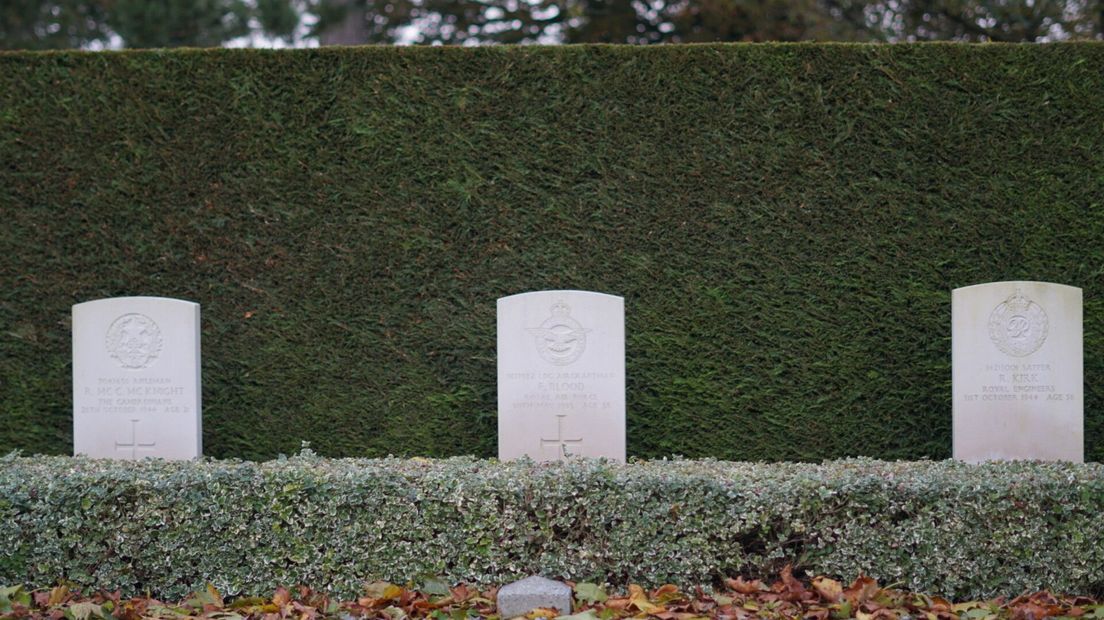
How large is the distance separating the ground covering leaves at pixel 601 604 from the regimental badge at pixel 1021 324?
2.10 m

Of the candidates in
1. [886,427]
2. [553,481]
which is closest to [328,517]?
[553,481]

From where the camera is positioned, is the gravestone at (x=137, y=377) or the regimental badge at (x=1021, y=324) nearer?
the regimental badge at (x=1021, y=324)

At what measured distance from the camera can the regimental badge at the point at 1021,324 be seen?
5.81 m

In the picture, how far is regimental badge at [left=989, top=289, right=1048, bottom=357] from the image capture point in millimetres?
5812

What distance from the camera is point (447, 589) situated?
4.14m

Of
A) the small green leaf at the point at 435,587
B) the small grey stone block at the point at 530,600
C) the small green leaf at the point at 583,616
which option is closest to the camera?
the small green leaf at the point at 583,616

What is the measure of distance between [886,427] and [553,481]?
3024 millimetres

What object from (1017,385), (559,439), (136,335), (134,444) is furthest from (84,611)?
(1017,385)

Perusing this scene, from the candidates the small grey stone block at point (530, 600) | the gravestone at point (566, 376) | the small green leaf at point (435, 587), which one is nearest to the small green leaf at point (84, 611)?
the small green leaf at point (435, 587)

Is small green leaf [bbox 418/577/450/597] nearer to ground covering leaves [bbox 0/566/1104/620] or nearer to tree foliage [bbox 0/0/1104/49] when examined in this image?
ground covering leaves [bbox 0/566/1104/620]

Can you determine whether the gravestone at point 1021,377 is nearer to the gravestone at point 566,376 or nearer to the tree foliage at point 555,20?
the gravestone at point 566,376

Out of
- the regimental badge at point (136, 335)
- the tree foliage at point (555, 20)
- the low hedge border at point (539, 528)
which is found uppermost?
the tree foliage at point (555, 20)

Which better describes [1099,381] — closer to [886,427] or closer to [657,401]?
[886,427]

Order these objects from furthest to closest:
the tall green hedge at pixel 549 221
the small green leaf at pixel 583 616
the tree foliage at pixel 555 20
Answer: the tree foliage at pixel 555 20
the tall green hedge at pixel 549 221
the small green leaf at pixel 583 616
